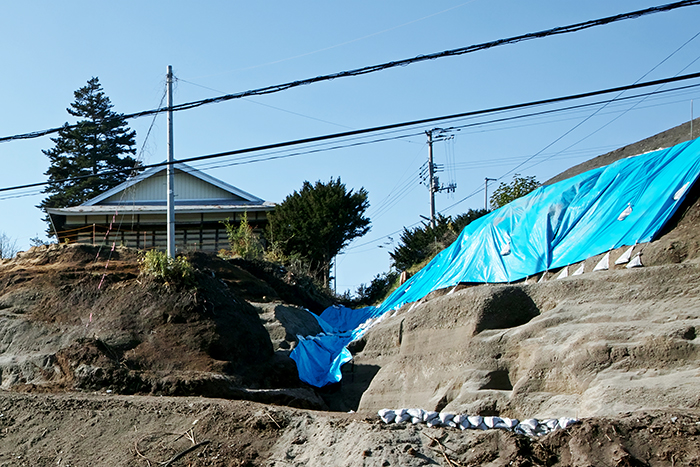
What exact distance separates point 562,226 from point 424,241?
14.3 meters

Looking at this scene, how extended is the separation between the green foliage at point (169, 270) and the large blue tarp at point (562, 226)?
2.63 metres

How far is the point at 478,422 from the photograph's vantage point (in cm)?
613

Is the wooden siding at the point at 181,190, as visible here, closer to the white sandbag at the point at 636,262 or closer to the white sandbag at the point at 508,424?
the white sandbag at the point at 636,262

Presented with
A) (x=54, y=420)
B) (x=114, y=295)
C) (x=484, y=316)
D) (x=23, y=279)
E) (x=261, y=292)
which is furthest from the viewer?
(x=261, y=292)

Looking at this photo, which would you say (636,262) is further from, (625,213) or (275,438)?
(275,438)

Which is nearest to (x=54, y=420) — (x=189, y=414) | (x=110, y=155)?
(x=189, y=414)

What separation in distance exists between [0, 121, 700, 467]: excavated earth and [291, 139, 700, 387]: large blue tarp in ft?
1.66

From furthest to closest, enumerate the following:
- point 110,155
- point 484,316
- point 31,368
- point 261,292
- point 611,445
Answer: point 110,155 → point 261,292 → point 31,368 → point 484,316 → point 611,445

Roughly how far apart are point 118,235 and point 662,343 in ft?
80.7

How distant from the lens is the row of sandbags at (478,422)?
5918 millimetres

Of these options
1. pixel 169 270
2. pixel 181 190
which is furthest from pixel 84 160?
pixel 169 270

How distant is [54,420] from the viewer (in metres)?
8.16

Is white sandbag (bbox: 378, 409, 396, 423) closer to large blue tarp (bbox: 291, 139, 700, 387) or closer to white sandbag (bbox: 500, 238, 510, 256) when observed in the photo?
large blue tarp (bbox: 291, 139, 700, 387)

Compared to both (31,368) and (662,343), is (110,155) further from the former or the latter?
(662,343)
